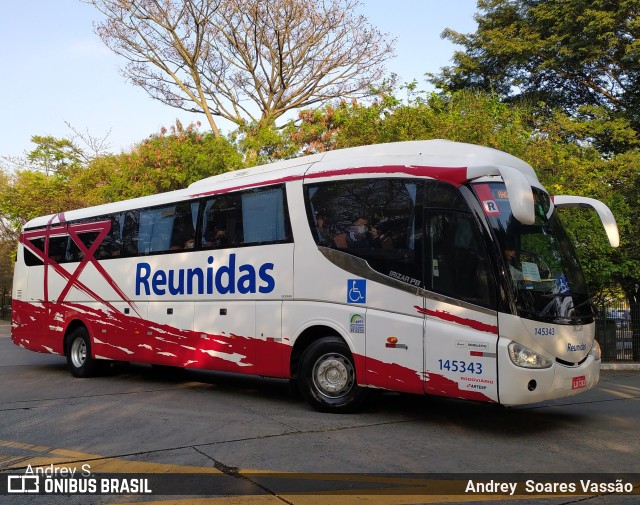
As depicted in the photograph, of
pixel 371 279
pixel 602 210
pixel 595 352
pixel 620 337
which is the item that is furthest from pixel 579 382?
pixel 620 337

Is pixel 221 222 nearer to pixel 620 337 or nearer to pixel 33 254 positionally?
pixel 33 254

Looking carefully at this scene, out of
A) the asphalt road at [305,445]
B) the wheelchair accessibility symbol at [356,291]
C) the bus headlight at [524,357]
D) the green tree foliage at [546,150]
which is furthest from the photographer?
the green tree foliage at [546,150]

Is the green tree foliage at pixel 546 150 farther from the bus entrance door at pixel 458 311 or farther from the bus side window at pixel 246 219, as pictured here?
the bus entrance door at pixel 458 311

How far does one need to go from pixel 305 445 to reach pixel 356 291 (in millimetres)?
2177

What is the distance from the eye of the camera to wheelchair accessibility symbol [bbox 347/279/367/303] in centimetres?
793

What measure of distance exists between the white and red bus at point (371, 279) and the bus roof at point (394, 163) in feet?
0.07

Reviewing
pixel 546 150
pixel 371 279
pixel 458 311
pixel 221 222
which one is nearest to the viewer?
pixel 458 311

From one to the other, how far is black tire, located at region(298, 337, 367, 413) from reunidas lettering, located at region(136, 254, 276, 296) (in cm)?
120

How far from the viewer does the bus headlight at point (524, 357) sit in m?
6.76

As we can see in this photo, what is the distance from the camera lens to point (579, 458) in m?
6.07

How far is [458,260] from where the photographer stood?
723 cm

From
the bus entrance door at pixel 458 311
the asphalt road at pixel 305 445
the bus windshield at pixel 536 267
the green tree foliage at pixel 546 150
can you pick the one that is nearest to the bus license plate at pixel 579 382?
the asphalt road at pixel 305 445

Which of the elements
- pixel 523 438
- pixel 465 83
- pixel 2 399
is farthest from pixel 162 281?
pixel 465 83

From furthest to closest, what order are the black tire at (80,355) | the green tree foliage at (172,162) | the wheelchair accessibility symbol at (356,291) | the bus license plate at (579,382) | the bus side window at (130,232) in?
the green tree foliage at (172,162), the black tire at (80,355), the bus side window at (130,232), the wheelchair accessibility symbol at (356,291), the bus license plate at (579,382)
